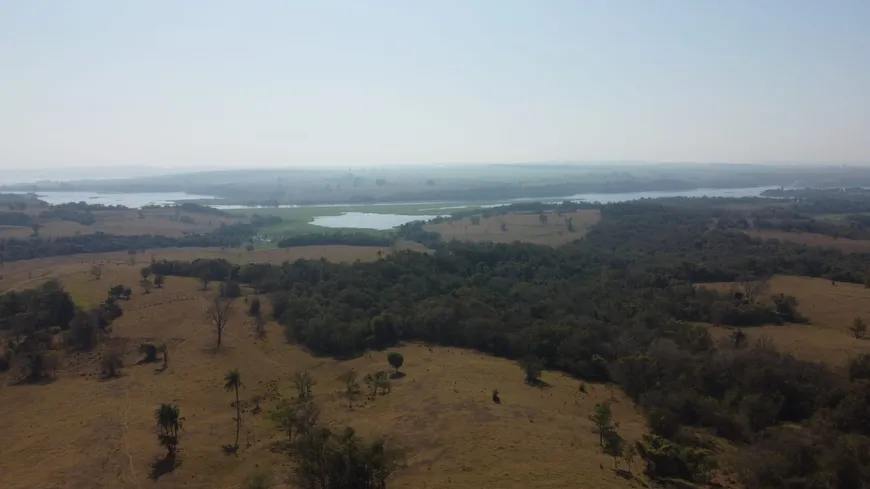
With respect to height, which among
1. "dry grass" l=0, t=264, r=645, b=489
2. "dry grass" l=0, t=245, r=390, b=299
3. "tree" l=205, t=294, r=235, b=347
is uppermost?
"dry grass" l=0, t=245, r=390, b=299

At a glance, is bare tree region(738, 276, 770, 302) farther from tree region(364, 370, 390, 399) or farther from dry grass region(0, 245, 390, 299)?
dry grass region(0, 245, 390, 299)

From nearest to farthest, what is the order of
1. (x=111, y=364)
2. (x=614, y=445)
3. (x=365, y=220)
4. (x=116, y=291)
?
(x=614, y=445) → (x=111, y=364) → (x=116, y=291) → (x=365, y=220)

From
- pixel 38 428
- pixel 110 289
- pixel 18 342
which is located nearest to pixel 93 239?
pixel 110 289

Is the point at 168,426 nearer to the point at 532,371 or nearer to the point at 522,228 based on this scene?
the point at 532,371

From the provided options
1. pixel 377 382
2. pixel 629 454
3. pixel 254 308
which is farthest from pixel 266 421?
pixel 254 308

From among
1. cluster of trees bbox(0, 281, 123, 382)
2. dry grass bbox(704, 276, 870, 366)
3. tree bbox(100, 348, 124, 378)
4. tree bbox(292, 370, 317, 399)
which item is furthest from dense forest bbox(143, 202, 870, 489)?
cluster of trees bbox(0, 281, 123, 382)

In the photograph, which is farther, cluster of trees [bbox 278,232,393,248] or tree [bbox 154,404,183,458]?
cluster of trees [bbox 278,232,393,248]
